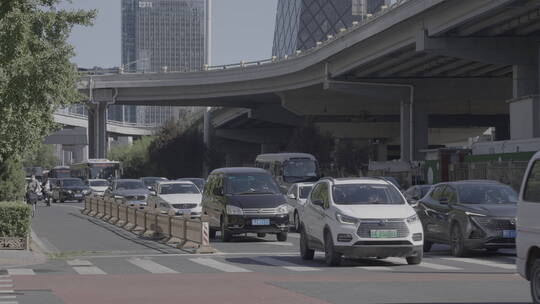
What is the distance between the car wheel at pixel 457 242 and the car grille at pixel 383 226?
10.7 ft

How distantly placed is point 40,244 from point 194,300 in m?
14.3

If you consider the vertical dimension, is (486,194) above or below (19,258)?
above

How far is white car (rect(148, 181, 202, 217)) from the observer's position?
37.1 m

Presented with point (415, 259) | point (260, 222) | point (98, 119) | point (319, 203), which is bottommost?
point (415, 259)

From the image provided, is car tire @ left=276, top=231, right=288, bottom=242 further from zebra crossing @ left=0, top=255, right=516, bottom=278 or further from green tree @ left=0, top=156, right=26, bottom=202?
green tree @ left=0, top=156, right=26, bottom=202

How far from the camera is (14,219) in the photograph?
23.1 m

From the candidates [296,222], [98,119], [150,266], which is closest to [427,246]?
[150,266]

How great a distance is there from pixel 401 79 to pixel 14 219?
162 feet

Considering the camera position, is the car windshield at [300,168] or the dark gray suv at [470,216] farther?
the car windshield at [300,168]

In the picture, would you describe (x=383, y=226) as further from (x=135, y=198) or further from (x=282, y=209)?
(x=135, y=198)

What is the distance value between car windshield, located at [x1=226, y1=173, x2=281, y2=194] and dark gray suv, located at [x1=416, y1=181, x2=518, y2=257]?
21.2 ft

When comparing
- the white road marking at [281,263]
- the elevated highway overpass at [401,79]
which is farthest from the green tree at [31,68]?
the elevated highway overpass at [401,79]

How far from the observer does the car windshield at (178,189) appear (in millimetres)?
38562

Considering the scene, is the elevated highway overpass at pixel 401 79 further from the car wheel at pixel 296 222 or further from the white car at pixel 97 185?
the car wheel at pixel 296 222
